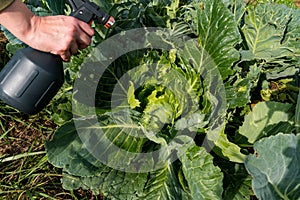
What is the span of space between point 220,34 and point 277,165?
742 millimetres

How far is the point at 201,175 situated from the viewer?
5.84 feet

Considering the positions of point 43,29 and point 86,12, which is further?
point 86,12

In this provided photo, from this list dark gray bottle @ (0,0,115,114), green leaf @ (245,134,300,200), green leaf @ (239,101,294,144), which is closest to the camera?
green leaf @ (245,134,300,200)

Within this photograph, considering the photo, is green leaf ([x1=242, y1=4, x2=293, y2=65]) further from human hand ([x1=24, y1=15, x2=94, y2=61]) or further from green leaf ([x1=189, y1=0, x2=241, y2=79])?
human hand ([x1=24, y1=15, x2=94, y2=61])

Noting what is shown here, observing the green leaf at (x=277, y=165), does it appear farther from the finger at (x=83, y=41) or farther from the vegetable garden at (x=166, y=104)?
the finger at (x=83, y=41)

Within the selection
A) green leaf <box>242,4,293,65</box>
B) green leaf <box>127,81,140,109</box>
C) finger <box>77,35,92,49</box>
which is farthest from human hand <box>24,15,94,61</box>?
green leaf <box>242,4,293,65</box>

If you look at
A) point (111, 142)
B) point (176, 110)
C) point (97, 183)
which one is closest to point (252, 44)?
point (176, 110)

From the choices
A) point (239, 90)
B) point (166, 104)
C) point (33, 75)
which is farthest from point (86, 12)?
point (239, 90)

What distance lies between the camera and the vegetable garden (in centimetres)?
192

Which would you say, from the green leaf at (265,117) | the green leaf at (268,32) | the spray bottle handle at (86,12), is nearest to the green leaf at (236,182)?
the green leaf at (265,117)

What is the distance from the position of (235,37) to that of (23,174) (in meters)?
1.24

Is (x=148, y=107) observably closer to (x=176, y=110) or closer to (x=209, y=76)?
(x=176, y=110)

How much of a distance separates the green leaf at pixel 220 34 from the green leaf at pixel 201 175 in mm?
378

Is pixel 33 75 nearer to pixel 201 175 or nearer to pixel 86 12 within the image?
pixel 86 12
